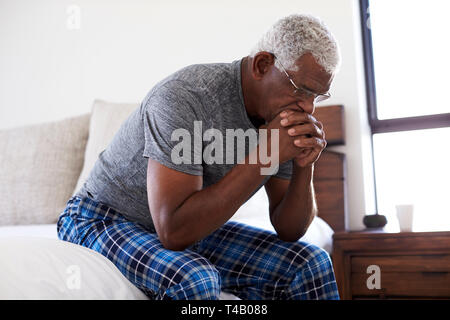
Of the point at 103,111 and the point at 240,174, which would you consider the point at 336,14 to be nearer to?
the point at 103,111

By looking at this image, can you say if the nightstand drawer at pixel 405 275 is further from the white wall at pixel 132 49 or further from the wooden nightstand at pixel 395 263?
the white wall at pixel 132 49

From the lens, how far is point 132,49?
2551 mm

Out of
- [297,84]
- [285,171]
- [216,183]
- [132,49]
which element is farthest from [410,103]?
[216,183]

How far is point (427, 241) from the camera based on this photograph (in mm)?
1631

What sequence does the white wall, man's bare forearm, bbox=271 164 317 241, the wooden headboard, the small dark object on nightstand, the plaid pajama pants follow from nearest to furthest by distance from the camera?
the plaid pajama pants → man's bare forearm, bbox=271 164 317 241 → the small dark object on nightstand → the wooden headboard → the white wall

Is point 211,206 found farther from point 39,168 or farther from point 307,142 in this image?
point 39,168

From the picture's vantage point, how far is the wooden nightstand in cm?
162

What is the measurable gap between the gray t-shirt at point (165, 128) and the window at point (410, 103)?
1242 millimetres

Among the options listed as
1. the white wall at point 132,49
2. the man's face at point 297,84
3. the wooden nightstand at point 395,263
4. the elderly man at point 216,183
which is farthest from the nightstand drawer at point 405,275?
the man's face at point 297,84

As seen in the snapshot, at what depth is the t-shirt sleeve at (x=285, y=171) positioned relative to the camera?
1.29 meters

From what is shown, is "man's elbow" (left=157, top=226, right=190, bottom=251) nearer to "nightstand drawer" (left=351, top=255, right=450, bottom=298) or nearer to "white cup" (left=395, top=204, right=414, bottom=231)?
"nightstand drawer" (left=351, top=255, right=450, bottom=298)

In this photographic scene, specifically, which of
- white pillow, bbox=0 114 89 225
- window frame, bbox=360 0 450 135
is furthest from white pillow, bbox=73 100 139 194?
window frame, bbox=360 0 450 135

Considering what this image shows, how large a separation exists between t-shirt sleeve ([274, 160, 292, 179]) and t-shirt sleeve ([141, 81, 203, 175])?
33cm
